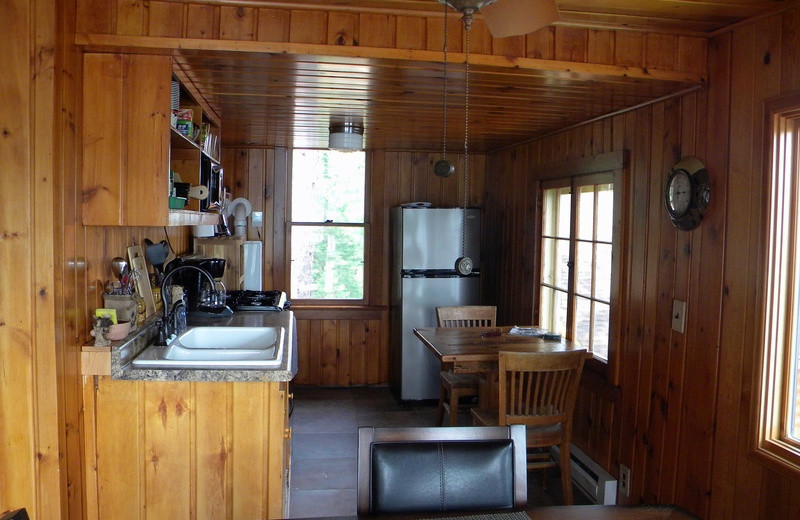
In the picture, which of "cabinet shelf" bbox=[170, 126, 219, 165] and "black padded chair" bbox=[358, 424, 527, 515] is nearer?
"black padded chair" bbox=[358, 424, 527, 515]

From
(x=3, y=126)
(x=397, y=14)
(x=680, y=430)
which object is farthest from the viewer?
(x=680, y=430)

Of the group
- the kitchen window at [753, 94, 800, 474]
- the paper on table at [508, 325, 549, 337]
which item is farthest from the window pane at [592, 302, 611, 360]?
the kitchen window at [753, 94, 800, 474]

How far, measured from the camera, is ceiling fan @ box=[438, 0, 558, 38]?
1.41 metres

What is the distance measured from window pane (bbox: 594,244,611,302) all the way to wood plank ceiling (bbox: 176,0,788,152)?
760mm

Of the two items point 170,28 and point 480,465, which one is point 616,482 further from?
point 170,28

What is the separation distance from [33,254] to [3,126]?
43 centimetres

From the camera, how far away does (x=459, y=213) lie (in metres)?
5.21

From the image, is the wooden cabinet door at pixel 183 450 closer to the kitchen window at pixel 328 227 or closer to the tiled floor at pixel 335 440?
the tiled floor at pixel 335 440

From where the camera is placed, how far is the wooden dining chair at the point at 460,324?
408cm

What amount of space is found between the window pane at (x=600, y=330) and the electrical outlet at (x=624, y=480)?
0.60 meters

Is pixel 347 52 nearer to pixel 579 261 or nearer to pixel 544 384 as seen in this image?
pixel 544 384

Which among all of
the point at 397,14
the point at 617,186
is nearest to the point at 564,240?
the point at 617,186

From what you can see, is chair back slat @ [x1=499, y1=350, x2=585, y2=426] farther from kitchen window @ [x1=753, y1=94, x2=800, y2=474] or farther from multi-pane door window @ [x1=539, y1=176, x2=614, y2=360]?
kitchen window @ [x1=753, y1=94, x2=800, y2=474]

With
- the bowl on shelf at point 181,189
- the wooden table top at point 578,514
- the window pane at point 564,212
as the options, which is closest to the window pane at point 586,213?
the window pane at point 564,212
